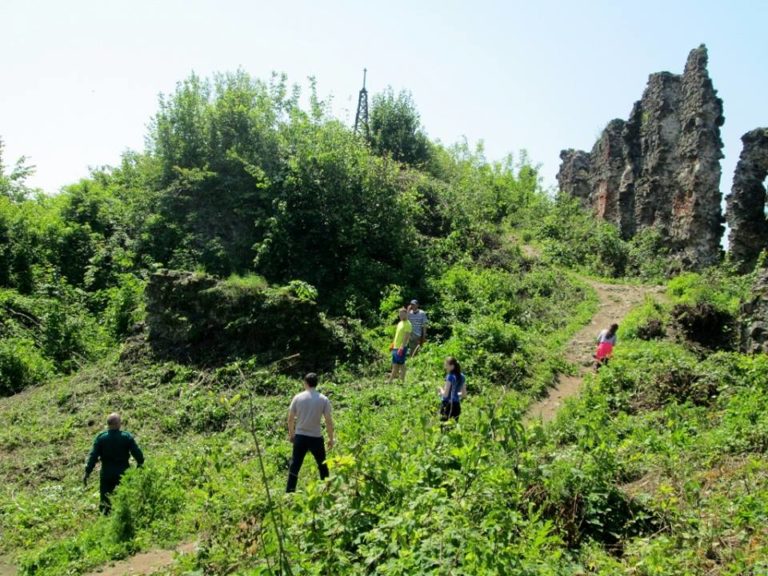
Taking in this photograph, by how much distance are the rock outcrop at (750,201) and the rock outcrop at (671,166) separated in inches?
51.6

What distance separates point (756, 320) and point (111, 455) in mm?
11303

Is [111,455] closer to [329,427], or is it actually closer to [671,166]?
[329,427]

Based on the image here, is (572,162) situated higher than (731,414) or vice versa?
(572,162)

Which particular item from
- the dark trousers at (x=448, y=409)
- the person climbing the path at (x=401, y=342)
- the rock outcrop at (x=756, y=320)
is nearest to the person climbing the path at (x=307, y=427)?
the dark trousers at (x=448, y=409)

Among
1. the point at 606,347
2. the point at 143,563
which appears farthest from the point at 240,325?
the point at 143,563

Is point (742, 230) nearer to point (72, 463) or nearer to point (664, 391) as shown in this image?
point (664, 391)

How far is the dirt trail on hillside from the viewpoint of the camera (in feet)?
39.6

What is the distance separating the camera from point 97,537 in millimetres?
7723

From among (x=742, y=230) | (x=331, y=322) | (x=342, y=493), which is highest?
(x=742, y=230)

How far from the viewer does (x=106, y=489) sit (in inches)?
340

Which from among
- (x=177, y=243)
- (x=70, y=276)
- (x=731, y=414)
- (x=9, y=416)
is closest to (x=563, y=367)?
(x=731, y=414)

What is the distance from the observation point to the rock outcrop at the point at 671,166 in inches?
850

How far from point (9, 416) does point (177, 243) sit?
8616 millimetres

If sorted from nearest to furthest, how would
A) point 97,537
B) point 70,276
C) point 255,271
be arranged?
point 97,537
point 255,271
point 70,276
